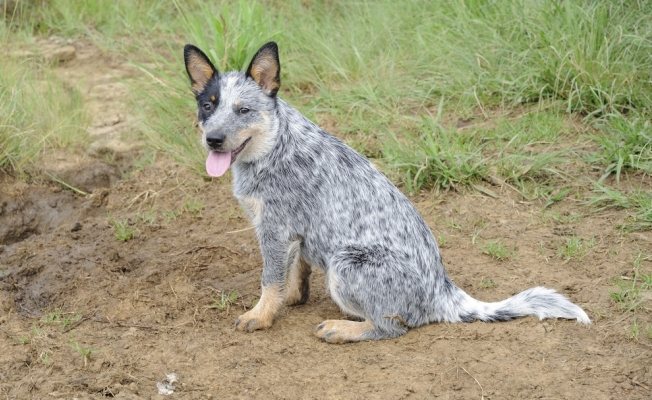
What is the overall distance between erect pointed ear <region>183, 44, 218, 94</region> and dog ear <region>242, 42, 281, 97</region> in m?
0.22

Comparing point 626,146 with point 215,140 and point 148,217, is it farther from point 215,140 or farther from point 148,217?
point 148,217

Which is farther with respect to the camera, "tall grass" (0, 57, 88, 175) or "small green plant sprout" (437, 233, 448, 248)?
"tall grass" (0, 57, 88, 175)

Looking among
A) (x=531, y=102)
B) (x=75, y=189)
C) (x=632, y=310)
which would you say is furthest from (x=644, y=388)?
(x=75, y=189)

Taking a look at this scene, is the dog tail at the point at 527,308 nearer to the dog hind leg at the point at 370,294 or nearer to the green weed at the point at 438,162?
the dog hind leg at the point at 370,294

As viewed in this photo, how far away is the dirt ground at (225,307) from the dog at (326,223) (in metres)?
0.11

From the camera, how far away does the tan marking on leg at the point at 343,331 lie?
15.0 feet

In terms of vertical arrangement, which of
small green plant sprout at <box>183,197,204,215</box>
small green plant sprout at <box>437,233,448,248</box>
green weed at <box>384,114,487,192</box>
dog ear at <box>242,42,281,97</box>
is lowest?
small green plant sprout at <box>437,233,448,248</box>

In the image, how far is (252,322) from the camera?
15.4 ft

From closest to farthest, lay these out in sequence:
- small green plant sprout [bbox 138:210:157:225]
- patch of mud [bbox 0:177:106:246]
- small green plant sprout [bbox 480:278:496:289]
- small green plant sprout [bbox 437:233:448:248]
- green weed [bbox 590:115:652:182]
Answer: small green plant sprout [bbox 480:278:496:289] → small green plant sprout [bbox 437:233:448:248] → green weed [bbox 590:115:652:182] → small green plant sprout [bbox 138:210:157:225] → patch of mud [bbox 0:177:106:246]

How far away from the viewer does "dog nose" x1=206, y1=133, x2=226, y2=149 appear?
439cm

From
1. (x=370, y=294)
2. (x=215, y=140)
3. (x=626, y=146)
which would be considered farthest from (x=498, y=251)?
(x=215, y=140)

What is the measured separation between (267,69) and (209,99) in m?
0.36

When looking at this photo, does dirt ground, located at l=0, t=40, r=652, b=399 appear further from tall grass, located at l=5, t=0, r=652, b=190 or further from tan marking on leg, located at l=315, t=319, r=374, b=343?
tall grass, located at l=5, t=0, r=652, b=190

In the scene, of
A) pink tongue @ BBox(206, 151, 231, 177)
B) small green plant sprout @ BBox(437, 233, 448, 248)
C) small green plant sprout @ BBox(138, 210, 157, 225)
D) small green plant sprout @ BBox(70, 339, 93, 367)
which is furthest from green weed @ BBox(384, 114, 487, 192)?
small green plant sprout @ BBox(70, 339, 93, 367)
